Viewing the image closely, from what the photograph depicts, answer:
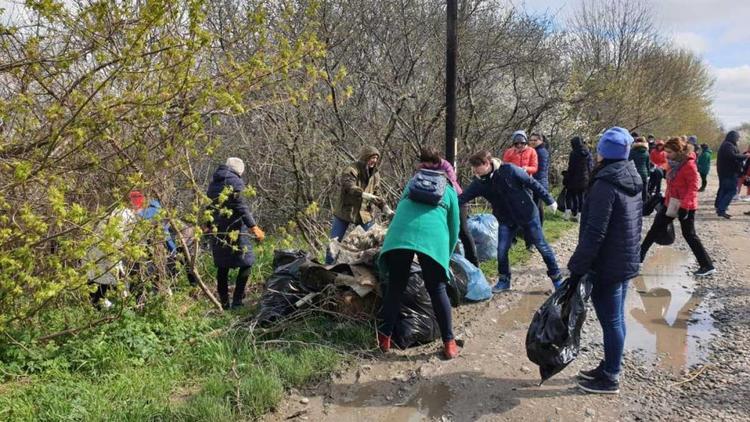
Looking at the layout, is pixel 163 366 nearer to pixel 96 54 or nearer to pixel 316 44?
pixel 96 54

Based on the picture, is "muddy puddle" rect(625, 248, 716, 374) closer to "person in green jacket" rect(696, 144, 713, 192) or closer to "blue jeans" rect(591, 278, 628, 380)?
"blue jeans" rect(591, 278, 628, 380)

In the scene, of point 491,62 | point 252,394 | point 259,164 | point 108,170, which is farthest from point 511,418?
point 491,62

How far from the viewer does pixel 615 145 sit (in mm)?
3586

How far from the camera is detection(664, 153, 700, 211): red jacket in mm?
6352

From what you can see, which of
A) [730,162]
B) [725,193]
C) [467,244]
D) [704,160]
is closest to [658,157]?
[704,160]

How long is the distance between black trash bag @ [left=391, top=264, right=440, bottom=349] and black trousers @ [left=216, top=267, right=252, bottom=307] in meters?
2.00

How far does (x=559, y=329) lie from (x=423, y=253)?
108cm

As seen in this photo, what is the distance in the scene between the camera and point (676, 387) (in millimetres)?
3730

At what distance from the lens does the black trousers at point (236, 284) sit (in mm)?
5637

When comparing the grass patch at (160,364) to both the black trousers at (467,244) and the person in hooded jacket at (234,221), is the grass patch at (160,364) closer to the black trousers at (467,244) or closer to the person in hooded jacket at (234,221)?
the person in hooded jacket at (234,221)

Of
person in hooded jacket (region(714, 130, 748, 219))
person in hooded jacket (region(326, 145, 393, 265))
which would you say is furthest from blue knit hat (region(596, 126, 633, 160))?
person in hooded jacket (region(714, 130, 748, 219))

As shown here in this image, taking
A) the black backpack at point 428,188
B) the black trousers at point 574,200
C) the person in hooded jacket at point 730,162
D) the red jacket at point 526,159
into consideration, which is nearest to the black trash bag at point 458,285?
the black backpack at point 428,188

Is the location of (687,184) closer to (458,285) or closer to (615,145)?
(458,285)

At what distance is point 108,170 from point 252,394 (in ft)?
6.96
